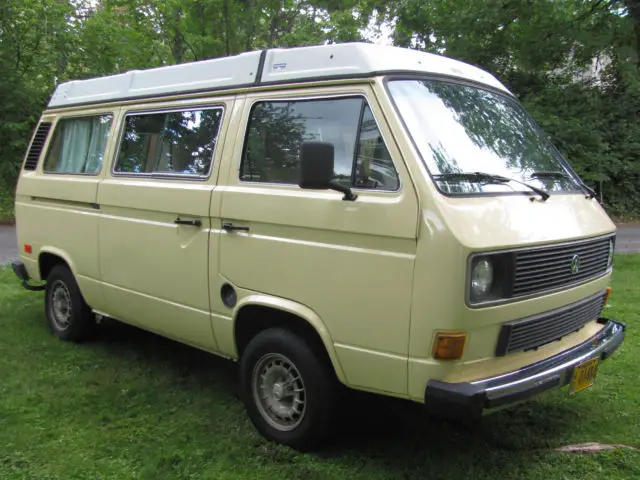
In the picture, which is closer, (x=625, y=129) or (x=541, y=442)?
(x=541, y=442)

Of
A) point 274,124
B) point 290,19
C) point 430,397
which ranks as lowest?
point 430,397

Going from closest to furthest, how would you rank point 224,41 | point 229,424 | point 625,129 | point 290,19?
point 229,424, point 224,41, point 290,19, point 625,129

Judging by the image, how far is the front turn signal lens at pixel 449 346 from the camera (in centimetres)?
279

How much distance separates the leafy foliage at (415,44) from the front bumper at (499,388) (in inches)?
419

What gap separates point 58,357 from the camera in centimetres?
508

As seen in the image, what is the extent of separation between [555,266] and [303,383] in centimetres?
154

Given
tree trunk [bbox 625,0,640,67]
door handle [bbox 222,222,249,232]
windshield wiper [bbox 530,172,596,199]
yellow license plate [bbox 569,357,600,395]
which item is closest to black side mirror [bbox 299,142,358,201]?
door handle [bbox 222,222,249,232]

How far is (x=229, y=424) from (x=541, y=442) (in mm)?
1984

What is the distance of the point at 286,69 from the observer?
11.8 feet

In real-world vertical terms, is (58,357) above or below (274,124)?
below

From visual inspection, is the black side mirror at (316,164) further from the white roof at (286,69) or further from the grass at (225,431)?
the grass at (225,431)

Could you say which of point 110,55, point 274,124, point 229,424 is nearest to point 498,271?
point 274,124

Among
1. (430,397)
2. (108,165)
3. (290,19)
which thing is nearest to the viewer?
(430,397)

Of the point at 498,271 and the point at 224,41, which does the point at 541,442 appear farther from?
the point at 224,41
